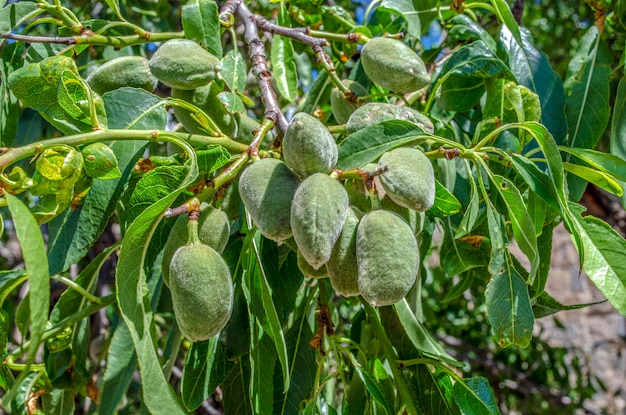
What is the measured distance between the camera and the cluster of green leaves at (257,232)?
79cm

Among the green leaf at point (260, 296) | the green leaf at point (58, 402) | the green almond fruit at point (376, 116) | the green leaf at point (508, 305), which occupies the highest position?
the green almond fruit at point (376, 116)

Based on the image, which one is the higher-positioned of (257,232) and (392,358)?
(257,232)

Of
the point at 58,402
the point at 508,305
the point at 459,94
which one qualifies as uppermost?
the point at 459,94

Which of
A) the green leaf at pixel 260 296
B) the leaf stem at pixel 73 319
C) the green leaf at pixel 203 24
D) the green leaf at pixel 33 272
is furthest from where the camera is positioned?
the leaf stem at pixel 73 319

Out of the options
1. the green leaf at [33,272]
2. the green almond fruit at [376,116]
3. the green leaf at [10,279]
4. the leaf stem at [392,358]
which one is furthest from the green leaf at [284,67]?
the green leaf at [33,272]

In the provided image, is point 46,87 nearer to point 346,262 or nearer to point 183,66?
point 183,66

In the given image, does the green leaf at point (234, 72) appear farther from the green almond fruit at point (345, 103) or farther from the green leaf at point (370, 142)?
the green leaf at point (370, 142)

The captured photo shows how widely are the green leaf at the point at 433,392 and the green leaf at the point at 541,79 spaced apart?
467 millimetres

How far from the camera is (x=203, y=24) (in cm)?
103

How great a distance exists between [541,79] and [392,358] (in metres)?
0.58

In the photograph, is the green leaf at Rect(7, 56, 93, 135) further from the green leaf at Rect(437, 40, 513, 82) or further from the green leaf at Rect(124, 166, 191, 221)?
the green leaf at Rect(437, 40, 513, 82)

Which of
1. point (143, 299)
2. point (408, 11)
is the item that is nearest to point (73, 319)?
point (143, 299)

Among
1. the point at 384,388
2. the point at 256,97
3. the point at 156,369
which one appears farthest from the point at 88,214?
the point at 256,97

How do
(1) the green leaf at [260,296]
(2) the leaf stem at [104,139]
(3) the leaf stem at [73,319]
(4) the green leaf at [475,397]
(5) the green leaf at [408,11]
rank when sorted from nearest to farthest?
(2) the leaf stem at [104,139]
(1) the green leaf at [260,296]
(4) the green leaf at [475,397]
(3) the leaf stem at [73,319]
(5) the green leaf at [408,11]
